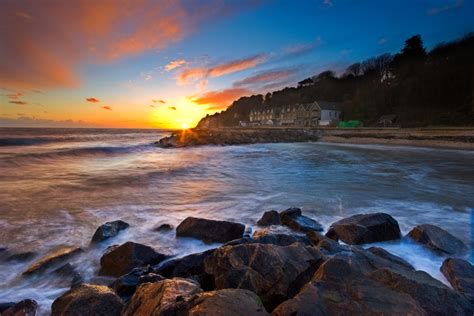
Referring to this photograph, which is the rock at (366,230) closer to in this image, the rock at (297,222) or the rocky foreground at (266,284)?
the rock at (297,222)

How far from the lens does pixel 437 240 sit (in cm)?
420

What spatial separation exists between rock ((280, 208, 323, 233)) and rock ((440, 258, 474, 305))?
1978mm

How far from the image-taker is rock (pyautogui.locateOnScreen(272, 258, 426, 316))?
208cm

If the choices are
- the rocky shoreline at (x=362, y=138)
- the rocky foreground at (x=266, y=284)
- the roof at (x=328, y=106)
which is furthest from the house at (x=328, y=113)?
the rocky foreground at (x=266, y=284)

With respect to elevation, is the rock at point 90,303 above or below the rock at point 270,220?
above

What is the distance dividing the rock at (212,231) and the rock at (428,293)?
2.46m

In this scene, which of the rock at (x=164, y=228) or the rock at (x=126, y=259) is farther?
the rock at (x=164, y=228)

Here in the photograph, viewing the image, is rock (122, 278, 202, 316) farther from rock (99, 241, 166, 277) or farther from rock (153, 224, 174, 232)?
rock (153, 224, 174, 232)

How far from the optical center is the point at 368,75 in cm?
7225

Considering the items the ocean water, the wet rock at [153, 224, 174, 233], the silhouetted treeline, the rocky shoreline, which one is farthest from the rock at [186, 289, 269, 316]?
the silhouetted treeline

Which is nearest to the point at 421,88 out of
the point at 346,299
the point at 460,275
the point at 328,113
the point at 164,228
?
the point at 328,113

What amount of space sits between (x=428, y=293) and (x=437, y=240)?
2.34 meters

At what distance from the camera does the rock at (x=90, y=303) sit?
7.98 ft

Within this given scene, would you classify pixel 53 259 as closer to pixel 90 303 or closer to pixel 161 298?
pixel 90 303
